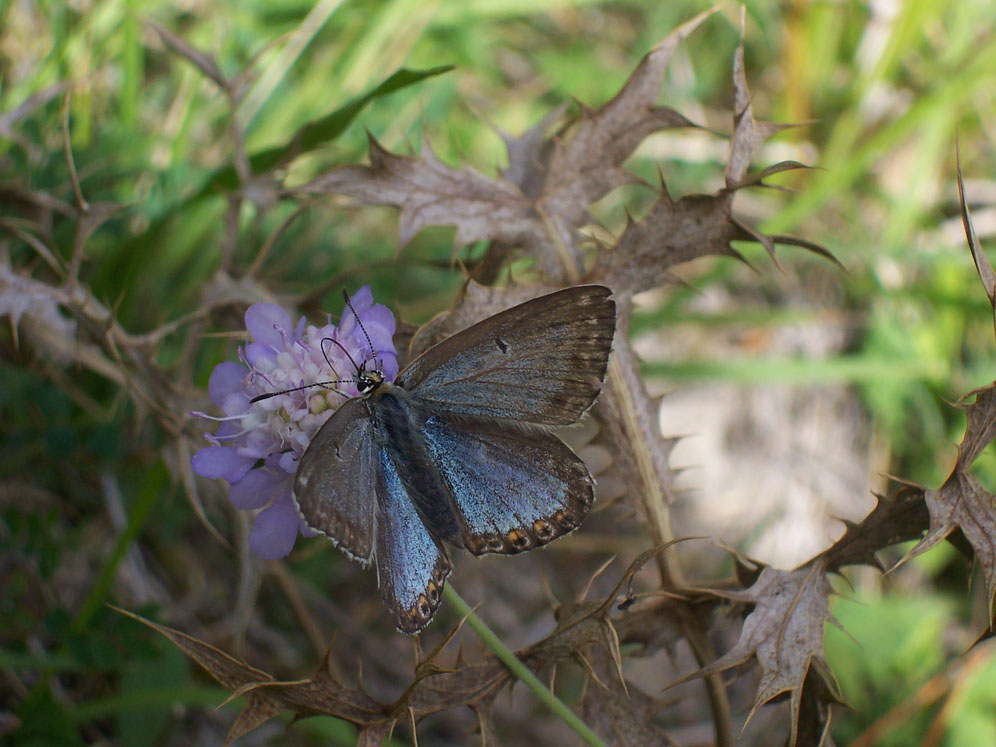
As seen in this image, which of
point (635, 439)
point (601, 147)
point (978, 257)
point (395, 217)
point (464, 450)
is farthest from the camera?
point (395, 217)

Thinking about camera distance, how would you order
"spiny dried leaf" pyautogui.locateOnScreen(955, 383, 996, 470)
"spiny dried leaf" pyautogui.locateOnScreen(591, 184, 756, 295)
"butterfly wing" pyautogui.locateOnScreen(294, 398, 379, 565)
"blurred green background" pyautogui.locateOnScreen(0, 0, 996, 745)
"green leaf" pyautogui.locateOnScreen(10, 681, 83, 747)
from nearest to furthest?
1. "butterfly wing" pyautogui.locateOnScreen(294, 398, 379, 565)
2. "spiny dried leaf" pyautogui.locateOnScreen(955, 383, 996, 470)
3. "spiny dried leaf" pyautogui.locateOnScreen(591, 184, 756, 295)
4. "green leaf" pyautogui.locateOnScreen(10, 681, 83, 747)
5. "blurred green background" pyautogui.locateOnScreen(0, 0, 996, 745)

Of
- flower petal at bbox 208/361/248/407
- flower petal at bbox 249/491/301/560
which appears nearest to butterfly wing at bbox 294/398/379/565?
flower petal at bbox 249/491/301/560

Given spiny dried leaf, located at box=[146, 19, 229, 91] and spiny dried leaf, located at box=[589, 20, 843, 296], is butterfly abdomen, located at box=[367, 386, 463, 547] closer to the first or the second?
spiny dried leaf, located at box=[589, 20, 843, 296]

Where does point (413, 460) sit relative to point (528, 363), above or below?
below

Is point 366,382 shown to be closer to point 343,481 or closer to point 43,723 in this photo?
point 343,481

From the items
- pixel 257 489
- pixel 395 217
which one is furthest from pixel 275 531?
pixel 395 217

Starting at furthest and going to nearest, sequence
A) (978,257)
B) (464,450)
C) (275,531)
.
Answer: (464,450) → (275,531) → (978,257)

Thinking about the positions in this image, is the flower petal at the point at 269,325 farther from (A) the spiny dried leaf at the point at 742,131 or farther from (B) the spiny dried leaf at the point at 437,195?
(A) the spiny dried leaf at the point at 742,131
